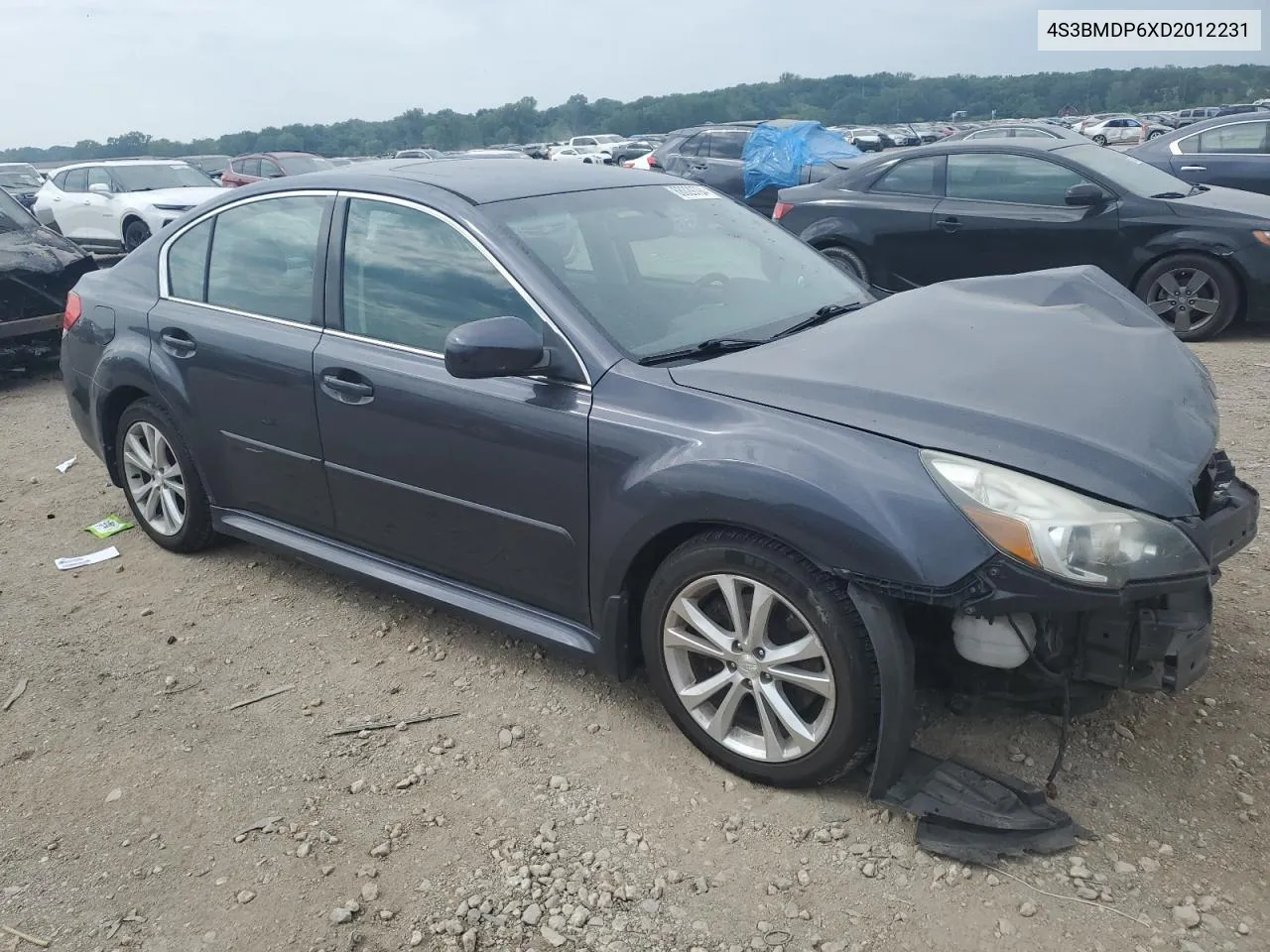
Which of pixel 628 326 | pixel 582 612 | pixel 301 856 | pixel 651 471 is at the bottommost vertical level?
pixel 301 856

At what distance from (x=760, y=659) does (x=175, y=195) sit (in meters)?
15.3

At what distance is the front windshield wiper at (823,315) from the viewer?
331 cm

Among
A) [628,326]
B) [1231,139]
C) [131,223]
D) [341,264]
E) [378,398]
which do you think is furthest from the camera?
[131,223]

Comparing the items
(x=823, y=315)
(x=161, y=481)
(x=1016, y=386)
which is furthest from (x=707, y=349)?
(x=161, y=481)

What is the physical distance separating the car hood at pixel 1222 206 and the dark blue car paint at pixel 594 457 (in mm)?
4594

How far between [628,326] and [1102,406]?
4.31 ft

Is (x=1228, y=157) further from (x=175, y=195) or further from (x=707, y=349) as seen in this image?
(x=175, y=195)

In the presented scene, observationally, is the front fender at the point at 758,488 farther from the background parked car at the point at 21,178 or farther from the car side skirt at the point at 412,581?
the background parked car at the point at 21,178

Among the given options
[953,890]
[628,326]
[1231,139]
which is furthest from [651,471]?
[1231,139]

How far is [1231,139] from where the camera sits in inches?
431

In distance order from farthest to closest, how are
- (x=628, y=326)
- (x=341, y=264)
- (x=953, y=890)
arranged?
(x=341, y=264) < (x=628, y=326) < (x=953, y=890)

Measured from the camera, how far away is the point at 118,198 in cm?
1532

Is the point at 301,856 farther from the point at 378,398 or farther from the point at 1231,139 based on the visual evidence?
the point at 1231,139

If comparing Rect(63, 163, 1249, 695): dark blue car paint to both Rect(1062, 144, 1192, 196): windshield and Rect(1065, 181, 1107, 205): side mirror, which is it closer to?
Rect(1065, 181, 1107, 205): side mirror
